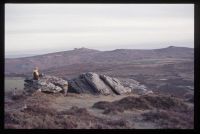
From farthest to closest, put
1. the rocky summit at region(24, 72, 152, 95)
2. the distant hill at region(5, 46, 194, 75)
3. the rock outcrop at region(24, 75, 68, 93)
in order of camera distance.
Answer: the distant hill at region(5, 46, 194, 75) → the rocky summit at region(24, 72, 152, 95) → the rock outcrop at region(24, 75, 68, 93)

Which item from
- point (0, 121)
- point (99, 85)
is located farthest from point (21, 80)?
point (0, 121)

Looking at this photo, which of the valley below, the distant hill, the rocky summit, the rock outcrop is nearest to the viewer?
the valley below

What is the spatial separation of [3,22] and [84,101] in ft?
26.6

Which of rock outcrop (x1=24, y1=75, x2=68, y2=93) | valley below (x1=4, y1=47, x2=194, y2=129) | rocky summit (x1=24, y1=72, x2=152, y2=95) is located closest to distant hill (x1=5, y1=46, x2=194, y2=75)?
valley below (x1=4, y1=47, x2=194, y2=129)

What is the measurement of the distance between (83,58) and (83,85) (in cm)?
703

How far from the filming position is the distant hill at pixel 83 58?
1909cm

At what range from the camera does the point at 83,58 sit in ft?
76.4

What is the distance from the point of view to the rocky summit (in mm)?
15781

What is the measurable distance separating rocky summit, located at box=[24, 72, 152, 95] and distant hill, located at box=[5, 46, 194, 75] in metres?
2.87

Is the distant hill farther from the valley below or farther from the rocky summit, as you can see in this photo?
the rocky summit

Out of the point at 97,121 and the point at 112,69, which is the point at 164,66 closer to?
the point at 112,69

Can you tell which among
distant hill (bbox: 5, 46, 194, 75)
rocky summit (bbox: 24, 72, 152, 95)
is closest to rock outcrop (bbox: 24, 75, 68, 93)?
rocky summit (bbox: 24, 72, 152, 95)

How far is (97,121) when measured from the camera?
11734 mm

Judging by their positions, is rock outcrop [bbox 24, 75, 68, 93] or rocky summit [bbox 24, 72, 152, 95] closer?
rock outcrop [bbox 24, 75, 68, 93]
